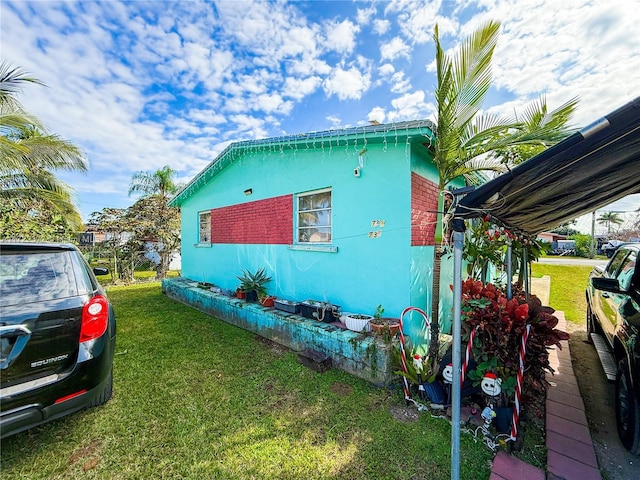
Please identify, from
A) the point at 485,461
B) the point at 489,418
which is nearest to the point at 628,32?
the point at 489,418

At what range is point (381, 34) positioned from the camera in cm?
582

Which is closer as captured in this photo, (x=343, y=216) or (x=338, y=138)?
(x=338, y=138)

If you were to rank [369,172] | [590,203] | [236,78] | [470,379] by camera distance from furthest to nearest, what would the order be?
[236,78] < [369,172] < [590,203] < [470,379]

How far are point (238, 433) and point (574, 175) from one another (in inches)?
181

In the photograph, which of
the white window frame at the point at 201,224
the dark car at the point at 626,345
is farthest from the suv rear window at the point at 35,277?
the white window frame at the point at 201,224

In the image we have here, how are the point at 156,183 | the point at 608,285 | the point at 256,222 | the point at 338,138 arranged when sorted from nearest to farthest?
the point at 608,285, the point at 338,138, the point at 256,222, the point at 156,183

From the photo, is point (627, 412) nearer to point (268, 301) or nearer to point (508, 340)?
point (508, 340)

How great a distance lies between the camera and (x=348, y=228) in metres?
5.60

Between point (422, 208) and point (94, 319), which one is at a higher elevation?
point (422, 208)

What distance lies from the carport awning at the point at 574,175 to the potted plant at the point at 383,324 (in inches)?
94.9

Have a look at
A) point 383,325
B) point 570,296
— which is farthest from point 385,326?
point 570,296

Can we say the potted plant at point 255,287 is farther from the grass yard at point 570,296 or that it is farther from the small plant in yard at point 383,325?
the grass yard at point 570,296

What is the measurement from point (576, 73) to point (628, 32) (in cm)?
114

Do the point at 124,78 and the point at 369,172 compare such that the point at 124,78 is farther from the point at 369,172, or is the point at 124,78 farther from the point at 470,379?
the point at 470,379
